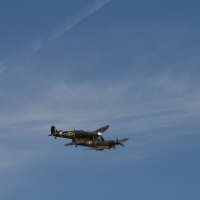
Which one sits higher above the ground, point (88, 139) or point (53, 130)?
point (53, 130)

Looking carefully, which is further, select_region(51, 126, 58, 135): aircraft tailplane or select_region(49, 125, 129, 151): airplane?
select_region(51, 126, 58, 135): aircraft tailplane

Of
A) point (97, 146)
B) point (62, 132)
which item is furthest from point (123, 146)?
point (62, 132)

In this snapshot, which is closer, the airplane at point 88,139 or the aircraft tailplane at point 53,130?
the airplane at point 88,139

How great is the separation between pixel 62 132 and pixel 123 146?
28738 millimetres

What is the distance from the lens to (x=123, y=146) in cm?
18388

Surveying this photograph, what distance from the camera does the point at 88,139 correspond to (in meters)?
189

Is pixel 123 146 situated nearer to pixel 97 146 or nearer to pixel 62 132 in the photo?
pixel 97 146

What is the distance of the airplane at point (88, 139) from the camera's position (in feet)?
602

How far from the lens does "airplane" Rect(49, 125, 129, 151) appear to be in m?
184

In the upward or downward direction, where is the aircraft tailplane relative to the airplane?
upward

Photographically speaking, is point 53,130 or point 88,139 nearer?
point 88,139

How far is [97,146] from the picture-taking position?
182750 millimetres

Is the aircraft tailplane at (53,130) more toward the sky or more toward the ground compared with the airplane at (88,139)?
more toward the sky

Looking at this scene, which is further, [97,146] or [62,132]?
[62,132]
